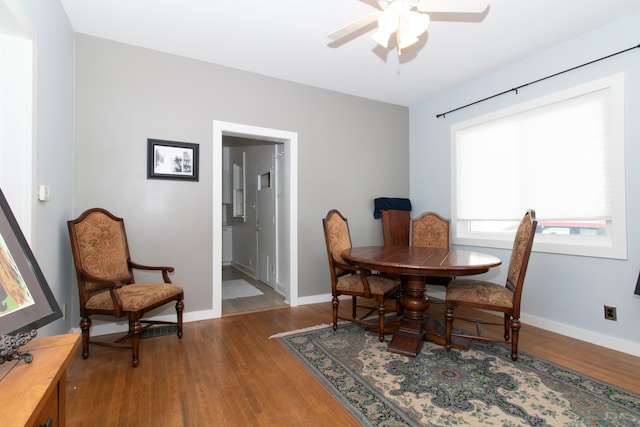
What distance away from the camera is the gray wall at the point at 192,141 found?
2.71m

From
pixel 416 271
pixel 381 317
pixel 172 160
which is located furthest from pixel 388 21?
pixel 172 160

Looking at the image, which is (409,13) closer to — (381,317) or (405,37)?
(405,37)

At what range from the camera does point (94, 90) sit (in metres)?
2.68

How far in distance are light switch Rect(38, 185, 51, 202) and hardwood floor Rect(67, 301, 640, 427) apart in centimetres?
117

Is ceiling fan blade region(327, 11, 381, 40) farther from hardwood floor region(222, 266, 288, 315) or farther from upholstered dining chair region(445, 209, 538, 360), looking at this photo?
hardwood floor region(222, 266, 288, 315)

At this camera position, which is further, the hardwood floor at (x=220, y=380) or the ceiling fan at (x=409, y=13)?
the ceiling fan at (x=409, y=13)

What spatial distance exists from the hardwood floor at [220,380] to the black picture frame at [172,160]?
4.84ft

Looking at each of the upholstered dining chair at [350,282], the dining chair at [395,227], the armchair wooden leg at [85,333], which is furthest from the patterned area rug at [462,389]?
the dining chair at [395,227]

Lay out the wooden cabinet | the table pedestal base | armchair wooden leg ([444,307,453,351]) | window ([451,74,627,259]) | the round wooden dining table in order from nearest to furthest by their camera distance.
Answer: the wooden cabinet → the round wooden dining table → armchair wooden leg ([444,307,453,351]) → the table pedestal base → window ([451,74,627,259])

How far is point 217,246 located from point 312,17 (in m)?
2.28

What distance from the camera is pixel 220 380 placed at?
6.48 feet

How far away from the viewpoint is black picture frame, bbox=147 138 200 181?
288 centimetres

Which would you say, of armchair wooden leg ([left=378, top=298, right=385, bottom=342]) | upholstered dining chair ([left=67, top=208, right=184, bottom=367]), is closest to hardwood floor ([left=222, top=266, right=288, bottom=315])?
upholstered dining chair ([left=67, top=208, right=184, bottom=367])

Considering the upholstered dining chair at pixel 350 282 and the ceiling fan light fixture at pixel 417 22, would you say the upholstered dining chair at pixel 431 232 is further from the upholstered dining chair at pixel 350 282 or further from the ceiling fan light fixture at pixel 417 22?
the ceiling fan light fixture at pixel 417 22
